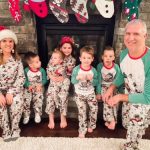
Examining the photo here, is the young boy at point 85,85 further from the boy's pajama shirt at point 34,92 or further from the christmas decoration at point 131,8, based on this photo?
the christmas decoration at point 131,8

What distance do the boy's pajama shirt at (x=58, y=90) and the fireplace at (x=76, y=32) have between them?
1.39ft

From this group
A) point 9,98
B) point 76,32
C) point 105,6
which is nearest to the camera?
point 105,6

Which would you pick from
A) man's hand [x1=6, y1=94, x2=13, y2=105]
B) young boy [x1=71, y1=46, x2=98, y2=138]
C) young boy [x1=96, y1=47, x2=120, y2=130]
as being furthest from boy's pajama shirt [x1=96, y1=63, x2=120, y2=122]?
man's hand [x1=6, y1=94, x2=13, y2=105]

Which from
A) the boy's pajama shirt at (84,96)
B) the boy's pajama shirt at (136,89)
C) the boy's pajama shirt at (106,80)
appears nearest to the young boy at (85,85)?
the boy's pajama shirt at (84,96)

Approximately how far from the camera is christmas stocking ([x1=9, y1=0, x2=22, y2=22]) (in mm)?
2930

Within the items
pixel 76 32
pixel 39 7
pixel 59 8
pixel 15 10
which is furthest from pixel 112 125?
pixel 15 10

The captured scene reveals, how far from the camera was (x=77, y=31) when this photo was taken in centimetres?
341

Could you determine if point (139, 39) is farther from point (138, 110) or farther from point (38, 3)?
point (38, 3)

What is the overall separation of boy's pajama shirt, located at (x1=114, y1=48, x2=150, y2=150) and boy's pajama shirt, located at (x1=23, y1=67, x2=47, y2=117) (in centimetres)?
89

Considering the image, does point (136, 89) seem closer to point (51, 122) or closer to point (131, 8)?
point (131, 8)

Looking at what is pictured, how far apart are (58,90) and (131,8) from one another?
119 cm

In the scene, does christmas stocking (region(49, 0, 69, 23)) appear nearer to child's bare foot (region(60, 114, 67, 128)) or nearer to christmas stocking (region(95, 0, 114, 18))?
christmas stocking (region(95, 0, 114, 18))

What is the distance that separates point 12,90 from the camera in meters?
3.06

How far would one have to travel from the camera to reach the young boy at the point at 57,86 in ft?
10.4
